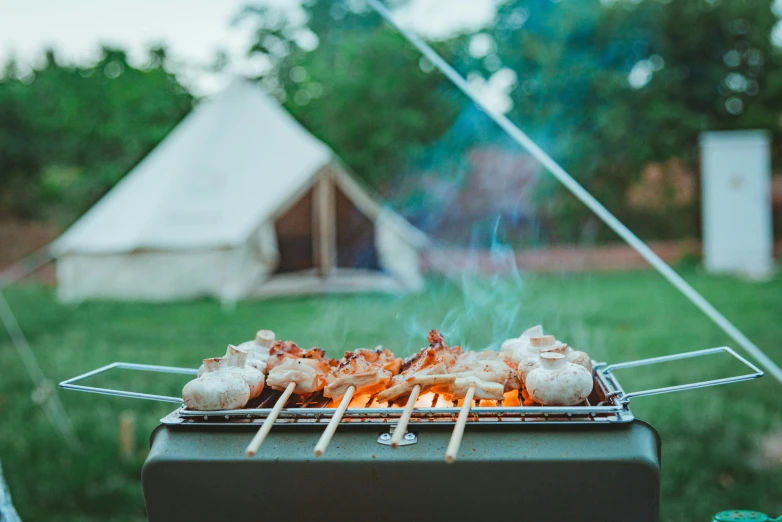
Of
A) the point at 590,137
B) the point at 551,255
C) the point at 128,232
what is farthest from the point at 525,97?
the point at 128,232

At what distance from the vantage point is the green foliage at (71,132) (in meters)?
13.0

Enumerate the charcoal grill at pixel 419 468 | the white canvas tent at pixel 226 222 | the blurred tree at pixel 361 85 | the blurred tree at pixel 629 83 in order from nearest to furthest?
1. the charcoal grill at pixel 419 468
2. the white canvas tent at pixel 226 222
3. the blurred tree at pixel 629 83
4. the blurred tree at pixel 361 85

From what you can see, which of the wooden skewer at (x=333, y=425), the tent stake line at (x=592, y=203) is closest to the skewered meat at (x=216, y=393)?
the wooden skewer at (x=333, y=425)

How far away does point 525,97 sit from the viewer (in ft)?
41.7

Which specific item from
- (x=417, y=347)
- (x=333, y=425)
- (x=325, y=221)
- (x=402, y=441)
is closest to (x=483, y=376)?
(x=402, y=441)

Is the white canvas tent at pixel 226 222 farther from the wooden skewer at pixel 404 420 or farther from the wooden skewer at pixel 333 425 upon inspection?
the wooden skewer at pixel 404 420

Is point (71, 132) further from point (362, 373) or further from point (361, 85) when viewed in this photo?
point (362, 373)

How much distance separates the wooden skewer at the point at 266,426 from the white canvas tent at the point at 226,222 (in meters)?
7.29

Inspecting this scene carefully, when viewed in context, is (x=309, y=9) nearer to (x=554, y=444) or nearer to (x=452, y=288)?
(x=452, y=288)

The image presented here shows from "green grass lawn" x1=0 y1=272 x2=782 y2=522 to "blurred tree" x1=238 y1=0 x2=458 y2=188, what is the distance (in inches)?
165

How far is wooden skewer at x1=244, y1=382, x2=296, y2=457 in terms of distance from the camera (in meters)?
1.35

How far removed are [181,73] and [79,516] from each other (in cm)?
1081

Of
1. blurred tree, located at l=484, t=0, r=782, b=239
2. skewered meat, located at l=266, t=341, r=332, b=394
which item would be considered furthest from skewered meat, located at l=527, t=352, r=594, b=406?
blurred tree, located at l=484, t=0, r=782, b=239

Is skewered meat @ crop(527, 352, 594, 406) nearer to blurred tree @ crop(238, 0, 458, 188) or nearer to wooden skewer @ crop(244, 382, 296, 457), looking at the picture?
wooden skewer @ crop(244, 382, 296, 457)
